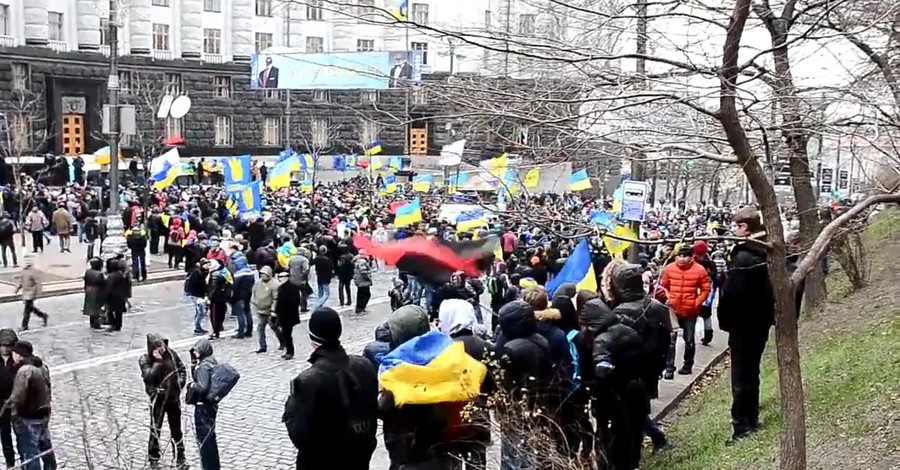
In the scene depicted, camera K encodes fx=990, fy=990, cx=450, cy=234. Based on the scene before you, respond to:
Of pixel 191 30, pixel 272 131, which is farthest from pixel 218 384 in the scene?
pixel 272 131

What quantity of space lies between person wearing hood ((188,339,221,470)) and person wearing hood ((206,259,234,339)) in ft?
24.5

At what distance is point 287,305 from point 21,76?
119ft

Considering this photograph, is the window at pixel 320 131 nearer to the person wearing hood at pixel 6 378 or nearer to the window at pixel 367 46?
the window at pixel 367 46

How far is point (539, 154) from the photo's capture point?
19.7ft

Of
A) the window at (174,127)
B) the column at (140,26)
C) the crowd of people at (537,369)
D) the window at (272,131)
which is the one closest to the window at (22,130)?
the window at (174,127)

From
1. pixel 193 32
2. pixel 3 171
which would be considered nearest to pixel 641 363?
pixel 3 171

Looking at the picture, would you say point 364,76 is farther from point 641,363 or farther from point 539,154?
point 641,363

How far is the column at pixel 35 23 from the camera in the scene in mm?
46625

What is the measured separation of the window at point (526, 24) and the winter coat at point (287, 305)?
9.64 meters

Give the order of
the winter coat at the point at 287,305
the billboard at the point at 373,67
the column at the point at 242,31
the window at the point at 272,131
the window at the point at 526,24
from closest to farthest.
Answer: the window at the point at 526,24, the billboard at the point at 373,67, the winter coat at the point at 287,305, the column at the point at 242,31, the window at the point at 272,131

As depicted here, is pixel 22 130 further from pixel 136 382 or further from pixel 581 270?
pixel 581 270

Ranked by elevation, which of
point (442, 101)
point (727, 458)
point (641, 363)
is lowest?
point (727, 458)

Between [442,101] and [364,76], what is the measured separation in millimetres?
539

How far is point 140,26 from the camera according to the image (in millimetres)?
52312
